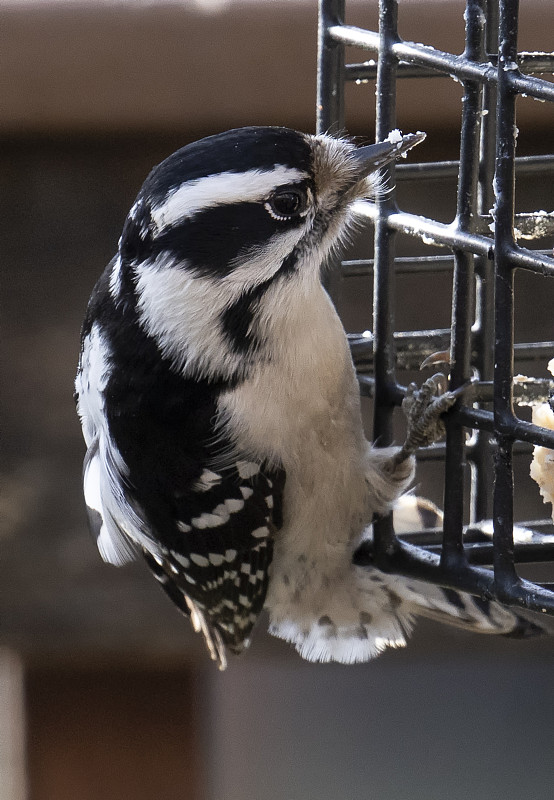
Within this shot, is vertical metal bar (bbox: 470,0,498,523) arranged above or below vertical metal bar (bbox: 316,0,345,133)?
below

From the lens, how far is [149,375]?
1675 mm

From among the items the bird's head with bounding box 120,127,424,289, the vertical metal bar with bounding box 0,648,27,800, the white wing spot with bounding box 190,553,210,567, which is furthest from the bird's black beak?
the vertical metal bar with bounding box 0,648,27,800

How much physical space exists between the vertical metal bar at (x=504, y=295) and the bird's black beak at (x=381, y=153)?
19 centimetres

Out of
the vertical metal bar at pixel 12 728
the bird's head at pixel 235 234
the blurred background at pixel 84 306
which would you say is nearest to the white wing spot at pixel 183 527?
the bird's head at pixel 235 234

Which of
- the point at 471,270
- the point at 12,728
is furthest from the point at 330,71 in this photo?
the point at 12,728

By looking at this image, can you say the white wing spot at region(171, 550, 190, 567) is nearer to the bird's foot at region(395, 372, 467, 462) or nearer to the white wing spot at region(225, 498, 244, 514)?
the white wing spot at region(225, 498, 244, 514)

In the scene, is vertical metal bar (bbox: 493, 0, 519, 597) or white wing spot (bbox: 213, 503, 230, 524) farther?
white wing spot (bbox: 213, 503, 230, 524)

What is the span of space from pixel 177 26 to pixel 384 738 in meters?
2.11

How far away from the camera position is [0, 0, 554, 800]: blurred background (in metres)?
2.29

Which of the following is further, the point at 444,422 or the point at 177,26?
the point at 177,26

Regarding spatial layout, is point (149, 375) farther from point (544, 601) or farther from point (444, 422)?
point (544, 601)

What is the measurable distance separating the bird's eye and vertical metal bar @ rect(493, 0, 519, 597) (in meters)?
0.32

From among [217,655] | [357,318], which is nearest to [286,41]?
[357,318]

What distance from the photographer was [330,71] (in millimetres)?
1753
